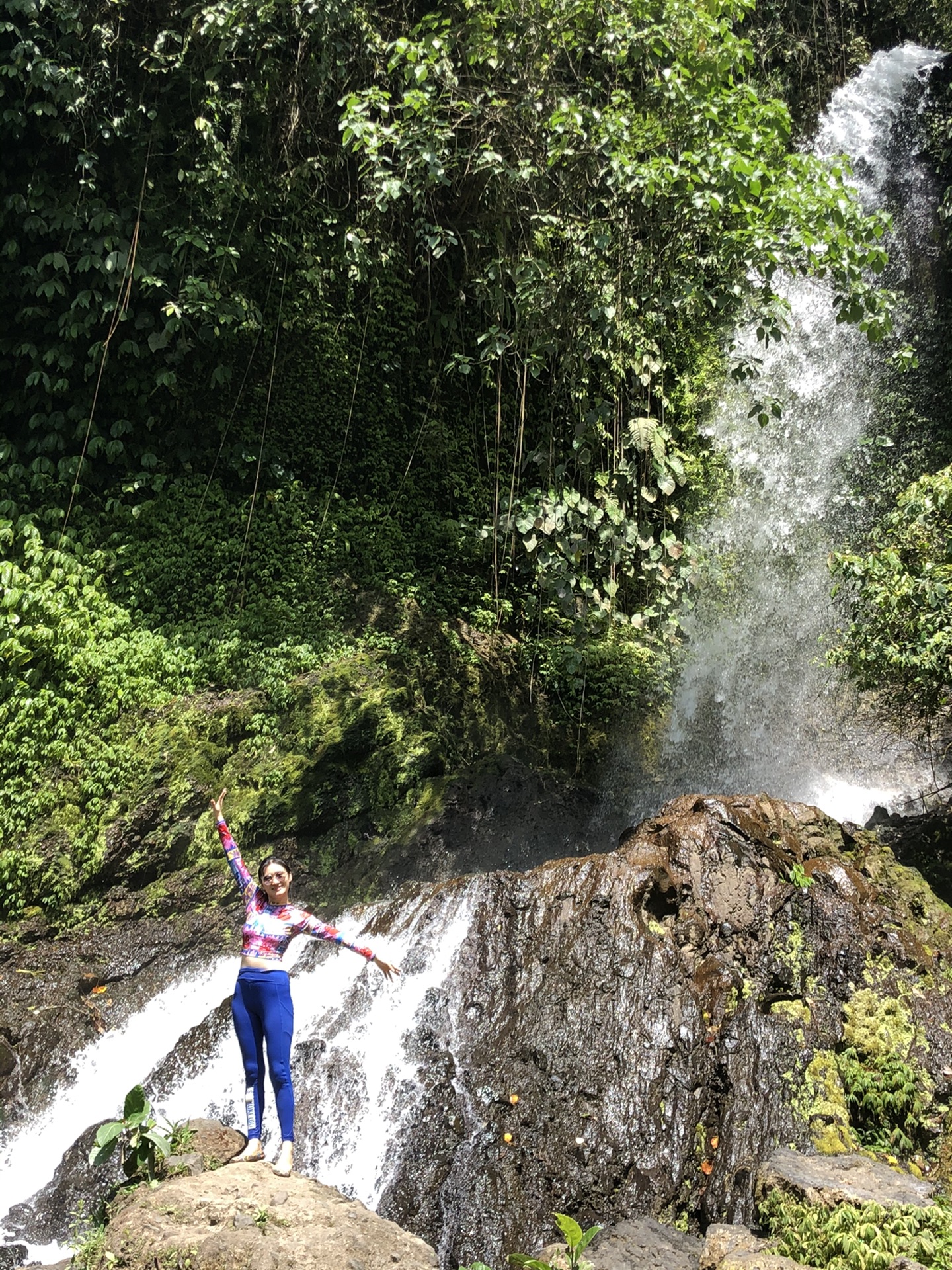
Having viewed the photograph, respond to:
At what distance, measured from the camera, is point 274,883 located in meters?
3.85

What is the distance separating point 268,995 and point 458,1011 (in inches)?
80.2

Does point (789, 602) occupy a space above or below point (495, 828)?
above

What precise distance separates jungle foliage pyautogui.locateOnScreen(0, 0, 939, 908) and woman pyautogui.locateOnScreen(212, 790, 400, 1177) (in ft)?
11.5

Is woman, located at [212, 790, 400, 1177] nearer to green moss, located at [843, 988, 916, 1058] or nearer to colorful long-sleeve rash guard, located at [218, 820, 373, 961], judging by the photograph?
colorful long-sleeve rash guard, located at [218, 820, 373, 961]

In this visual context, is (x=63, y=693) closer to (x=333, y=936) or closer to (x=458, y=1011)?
Result: (x=458, y=1011)

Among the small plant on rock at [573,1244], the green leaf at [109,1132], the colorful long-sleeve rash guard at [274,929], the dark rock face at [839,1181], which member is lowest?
the small plant on rock at [573,1244]

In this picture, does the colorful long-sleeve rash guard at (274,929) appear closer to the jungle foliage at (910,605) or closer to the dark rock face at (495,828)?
the dark rock face at (495,828)

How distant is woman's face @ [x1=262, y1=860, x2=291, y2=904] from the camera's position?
3850mm

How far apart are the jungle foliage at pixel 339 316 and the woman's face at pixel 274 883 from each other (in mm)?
3550

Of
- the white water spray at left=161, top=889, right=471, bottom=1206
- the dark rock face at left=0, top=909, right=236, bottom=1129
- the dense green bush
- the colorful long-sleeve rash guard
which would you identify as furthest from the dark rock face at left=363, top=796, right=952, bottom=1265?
the dense green bush

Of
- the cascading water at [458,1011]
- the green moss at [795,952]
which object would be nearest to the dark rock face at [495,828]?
the cascading water at [458,1011]

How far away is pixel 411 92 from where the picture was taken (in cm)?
652

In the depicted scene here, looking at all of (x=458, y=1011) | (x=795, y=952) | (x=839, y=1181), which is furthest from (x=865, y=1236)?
A: (x=458, y=1011)

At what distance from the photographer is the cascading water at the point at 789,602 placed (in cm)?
936
